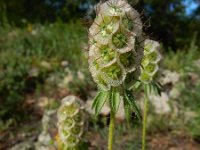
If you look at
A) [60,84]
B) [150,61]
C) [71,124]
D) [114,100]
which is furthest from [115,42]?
[60,84]

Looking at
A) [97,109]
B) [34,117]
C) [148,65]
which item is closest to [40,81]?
[34,117]

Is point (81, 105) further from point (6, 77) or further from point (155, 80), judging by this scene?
point (6, 77)

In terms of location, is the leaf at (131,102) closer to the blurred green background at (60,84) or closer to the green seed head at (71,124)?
the green seed head at (71,124)

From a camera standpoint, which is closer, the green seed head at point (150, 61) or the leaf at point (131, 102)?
the leaf at point (131, 102)

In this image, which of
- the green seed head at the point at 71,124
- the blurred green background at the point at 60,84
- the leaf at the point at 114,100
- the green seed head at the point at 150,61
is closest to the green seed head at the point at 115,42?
the leaf at the point at 114,100

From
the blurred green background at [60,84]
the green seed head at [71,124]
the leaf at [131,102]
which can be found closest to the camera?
the leaf at [131,102]

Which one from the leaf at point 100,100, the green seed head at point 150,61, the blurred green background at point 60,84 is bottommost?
the leaf at point 100,100

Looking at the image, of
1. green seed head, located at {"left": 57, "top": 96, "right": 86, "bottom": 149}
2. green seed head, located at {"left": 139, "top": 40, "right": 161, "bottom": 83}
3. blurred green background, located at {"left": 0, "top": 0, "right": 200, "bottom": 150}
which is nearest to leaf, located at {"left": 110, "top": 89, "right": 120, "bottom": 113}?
green seed head, located at {"left": 57, "top": 96, "right": 86, "bottom": 149}

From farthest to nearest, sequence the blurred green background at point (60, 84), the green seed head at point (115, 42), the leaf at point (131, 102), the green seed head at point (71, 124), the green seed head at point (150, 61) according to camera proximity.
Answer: the blurred green background at point (60, 84)
the green seed head at point (150, 61)
the green seed head at point (71, 124)
the leaf at point (131, 102)
the green seed head at point (115, 42)
